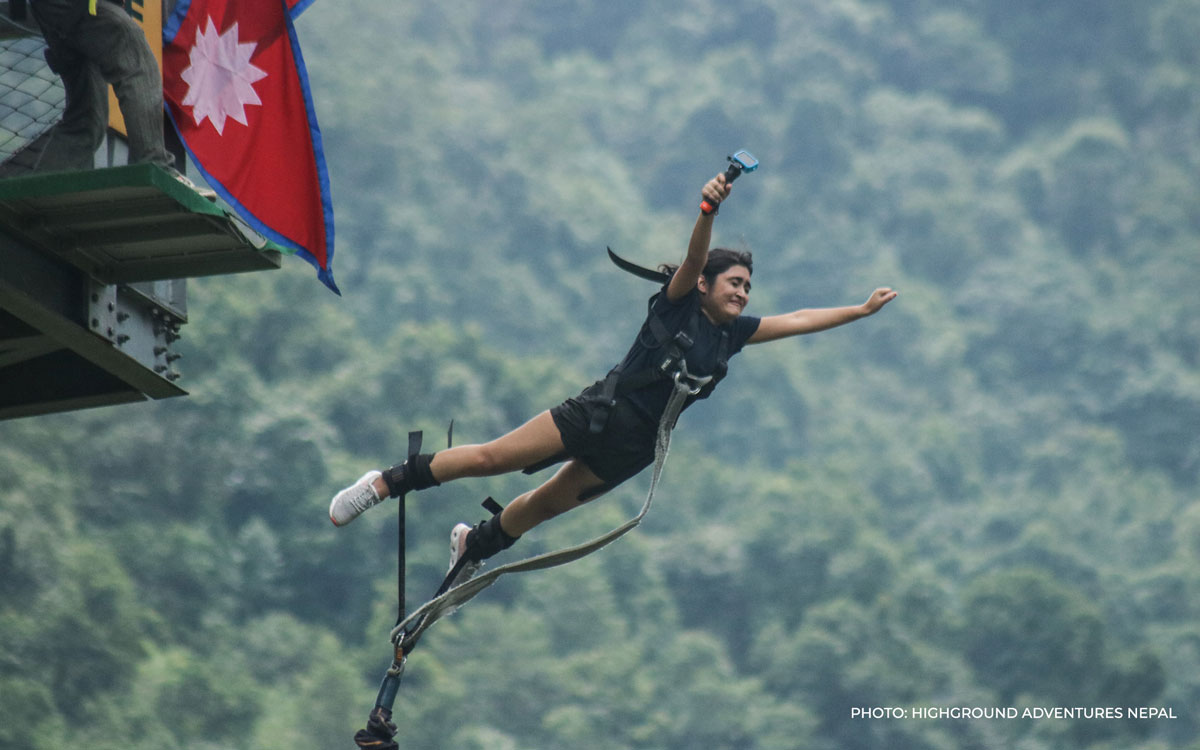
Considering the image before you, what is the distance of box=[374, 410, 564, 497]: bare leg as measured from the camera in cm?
827

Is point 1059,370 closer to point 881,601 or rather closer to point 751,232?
point 751,232

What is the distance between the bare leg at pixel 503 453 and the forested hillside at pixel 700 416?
1.21m

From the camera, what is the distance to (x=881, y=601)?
157 feet

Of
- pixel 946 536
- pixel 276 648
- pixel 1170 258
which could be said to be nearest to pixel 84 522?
pixel 276 648

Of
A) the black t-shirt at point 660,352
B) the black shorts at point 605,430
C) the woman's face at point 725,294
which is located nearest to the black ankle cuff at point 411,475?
the black shorts at point 605,430

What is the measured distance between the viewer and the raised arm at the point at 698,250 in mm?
7379

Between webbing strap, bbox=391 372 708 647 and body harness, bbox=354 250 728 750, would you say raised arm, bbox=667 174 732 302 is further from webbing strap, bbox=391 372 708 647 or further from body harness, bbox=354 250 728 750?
webbing strap, bbox=391 372 708 647

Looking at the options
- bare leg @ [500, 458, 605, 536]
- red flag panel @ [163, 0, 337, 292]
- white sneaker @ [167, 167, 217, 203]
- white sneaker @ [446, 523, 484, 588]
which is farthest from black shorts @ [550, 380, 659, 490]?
white sneaker @ [167, 167, 217, 203]

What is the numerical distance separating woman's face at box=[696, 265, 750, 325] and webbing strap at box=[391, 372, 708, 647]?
0.34 metres

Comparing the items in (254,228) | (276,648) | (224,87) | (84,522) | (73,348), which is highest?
(84,522)

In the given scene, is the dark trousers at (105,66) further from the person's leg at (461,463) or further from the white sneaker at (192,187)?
the person's leg at (461,463)

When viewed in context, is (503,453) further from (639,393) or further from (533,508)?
(639,393)

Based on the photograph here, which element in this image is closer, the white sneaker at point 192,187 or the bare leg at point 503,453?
the white sneaker at point 192,187

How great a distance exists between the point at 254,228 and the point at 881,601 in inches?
1585
